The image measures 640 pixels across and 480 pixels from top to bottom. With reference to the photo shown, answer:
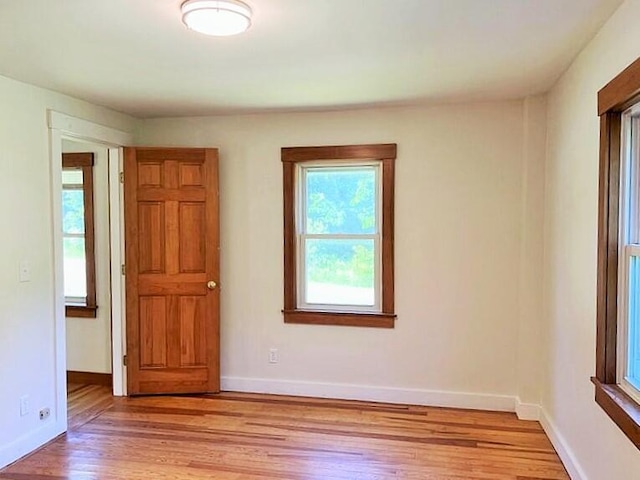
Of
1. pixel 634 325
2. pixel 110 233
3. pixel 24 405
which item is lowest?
pixel 24 405

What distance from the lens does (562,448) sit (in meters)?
3.11

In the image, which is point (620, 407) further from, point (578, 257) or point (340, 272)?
point (340, 272)

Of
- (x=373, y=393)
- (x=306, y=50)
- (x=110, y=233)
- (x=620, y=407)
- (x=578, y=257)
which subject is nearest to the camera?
(x=620, y=407)

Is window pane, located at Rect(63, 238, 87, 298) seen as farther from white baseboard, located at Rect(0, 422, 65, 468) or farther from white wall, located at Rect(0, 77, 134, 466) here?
white baseboard, located at Rect(0, 422, 65, 468)

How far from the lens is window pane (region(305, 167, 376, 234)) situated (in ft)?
13.7

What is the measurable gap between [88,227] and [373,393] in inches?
114

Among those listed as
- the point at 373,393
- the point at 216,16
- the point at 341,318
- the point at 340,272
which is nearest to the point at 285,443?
the point at 373,393

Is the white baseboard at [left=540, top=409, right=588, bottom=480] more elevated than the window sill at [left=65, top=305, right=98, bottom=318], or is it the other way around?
the window sill at [left=65, top=305, right=98, bottom=318]

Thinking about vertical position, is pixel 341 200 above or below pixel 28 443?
above

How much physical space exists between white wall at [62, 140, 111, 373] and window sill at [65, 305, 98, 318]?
3cm

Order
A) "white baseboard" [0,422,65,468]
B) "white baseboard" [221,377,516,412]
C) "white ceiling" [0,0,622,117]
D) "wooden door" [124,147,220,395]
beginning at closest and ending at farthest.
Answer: "white ceiling" [0,0,622,117]
"white baseboard" [0,422,65,468]
"white baseboard" [221,377,516,412]
"wooden door" [124,147,220,395]

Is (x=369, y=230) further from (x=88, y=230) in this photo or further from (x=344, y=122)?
(x=88, y=230)

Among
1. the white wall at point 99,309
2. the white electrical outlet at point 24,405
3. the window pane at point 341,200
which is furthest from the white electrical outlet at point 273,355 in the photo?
the white electrical outlet at point 24,405

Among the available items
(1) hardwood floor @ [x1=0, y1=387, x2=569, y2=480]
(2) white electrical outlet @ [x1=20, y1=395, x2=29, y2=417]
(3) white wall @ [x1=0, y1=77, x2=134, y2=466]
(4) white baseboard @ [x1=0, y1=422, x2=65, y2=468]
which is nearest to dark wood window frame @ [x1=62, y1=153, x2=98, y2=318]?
(1) hardwood floor @ [x1=0, y1=387, x2=569, y2=480]
